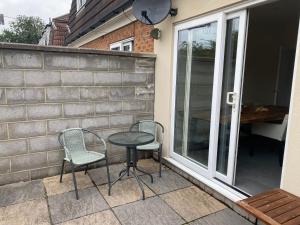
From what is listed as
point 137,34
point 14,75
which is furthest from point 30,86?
point 137,34

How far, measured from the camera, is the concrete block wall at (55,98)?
3.19 m

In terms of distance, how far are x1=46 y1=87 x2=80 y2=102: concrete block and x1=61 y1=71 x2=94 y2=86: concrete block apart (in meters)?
0.09

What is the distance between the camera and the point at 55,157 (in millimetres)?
3611

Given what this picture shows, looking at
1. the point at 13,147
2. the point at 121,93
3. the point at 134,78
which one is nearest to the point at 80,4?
the point at 134,78

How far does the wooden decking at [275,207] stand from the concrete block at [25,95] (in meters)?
2.81

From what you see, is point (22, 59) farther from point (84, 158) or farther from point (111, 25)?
point (111, 25)

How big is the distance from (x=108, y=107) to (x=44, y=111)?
0.96 m

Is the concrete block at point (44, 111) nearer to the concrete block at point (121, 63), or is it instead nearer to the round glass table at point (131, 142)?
the round glass table at point (131, 142)

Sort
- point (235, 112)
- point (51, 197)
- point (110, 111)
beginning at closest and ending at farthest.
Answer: point (235, 112) → point (51, 197) → point (110, 111)

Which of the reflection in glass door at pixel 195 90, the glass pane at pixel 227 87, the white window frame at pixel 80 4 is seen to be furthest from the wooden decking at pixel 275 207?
the white window frame at pixel 80 4

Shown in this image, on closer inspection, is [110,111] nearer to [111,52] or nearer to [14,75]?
[111,52]

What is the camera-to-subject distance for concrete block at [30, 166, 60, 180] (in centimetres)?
349

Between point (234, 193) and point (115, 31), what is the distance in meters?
4.86

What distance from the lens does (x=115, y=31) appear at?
20.2 feet
